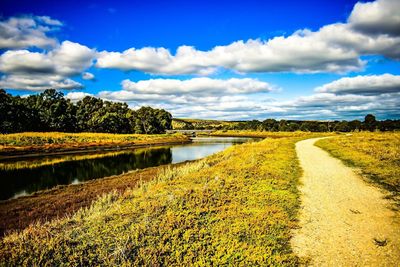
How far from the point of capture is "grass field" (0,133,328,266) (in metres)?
6.63

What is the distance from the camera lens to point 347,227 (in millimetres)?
8195

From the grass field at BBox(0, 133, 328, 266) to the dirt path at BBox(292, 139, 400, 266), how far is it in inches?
22.8

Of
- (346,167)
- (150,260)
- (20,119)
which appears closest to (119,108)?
(20,119)

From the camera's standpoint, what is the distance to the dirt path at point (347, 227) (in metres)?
6.48

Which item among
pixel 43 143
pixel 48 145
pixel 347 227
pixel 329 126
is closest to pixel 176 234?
pixel 347 227

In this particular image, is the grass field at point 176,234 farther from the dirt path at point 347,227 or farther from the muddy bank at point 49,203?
the muddy bank at point 49,203

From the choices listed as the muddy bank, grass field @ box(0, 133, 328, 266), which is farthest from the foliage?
grass field @ box(0, 133, 328, 266)

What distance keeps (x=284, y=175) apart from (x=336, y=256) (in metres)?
9.74

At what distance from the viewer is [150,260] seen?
6.47m

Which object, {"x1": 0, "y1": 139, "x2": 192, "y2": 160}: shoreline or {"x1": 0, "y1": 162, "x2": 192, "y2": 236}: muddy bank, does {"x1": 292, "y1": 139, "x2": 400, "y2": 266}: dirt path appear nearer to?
{"x1": 0, "y1": 162, "x2": 192, "y2": 236}: muddy bank

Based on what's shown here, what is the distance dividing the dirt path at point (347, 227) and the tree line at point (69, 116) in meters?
77.9

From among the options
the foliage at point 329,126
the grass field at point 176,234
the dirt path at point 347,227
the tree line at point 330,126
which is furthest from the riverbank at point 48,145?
the foliage at point 329,126

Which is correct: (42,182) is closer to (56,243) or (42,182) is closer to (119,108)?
(56,243)

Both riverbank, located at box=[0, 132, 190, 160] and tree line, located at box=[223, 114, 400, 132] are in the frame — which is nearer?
riverbank, located at box=[0, 132, 190, 160]
